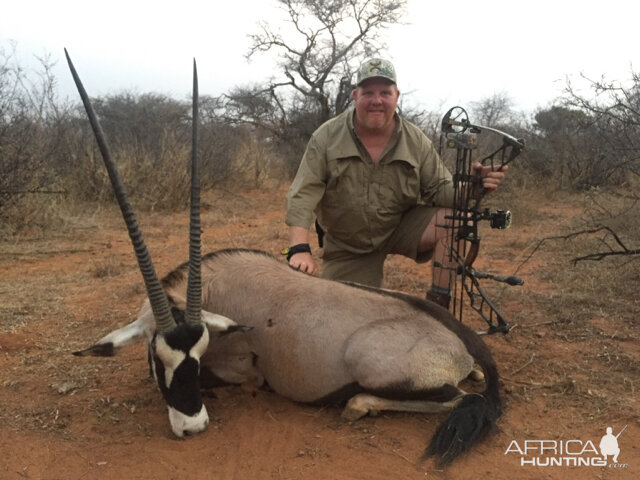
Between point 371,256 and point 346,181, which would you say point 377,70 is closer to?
point 346,181

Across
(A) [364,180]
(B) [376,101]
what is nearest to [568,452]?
(A) [364,180]

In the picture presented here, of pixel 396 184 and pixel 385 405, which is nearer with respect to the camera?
pixel 385 405

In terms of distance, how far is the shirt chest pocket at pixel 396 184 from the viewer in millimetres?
4234

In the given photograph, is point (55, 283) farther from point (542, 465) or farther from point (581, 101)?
point (581, 101)

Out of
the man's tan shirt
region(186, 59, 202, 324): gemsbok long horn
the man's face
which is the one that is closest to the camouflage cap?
the man's face

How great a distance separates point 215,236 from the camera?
27.2 feet

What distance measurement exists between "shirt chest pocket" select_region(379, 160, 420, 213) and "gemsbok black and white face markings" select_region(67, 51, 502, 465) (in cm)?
118

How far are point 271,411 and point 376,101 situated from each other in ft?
7.36

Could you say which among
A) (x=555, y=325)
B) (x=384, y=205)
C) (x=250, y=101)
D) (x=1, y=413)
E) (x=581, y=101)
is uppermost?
(x=250, y=101)

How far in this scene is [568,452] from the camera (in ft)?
8.66

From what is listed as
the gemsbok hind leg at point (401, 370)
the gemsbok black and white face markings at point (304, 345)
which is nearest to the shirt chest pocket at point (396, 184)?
the gemsbok black and white face markings at point (304, 345)

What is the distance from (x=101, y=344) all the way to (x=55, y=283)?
3213 millimetres

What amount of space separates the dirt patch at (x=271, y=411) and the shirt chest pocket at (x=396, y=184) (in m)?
1.19

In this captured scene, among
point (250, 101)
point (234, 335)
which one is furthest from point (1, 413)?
point (250, 101)
